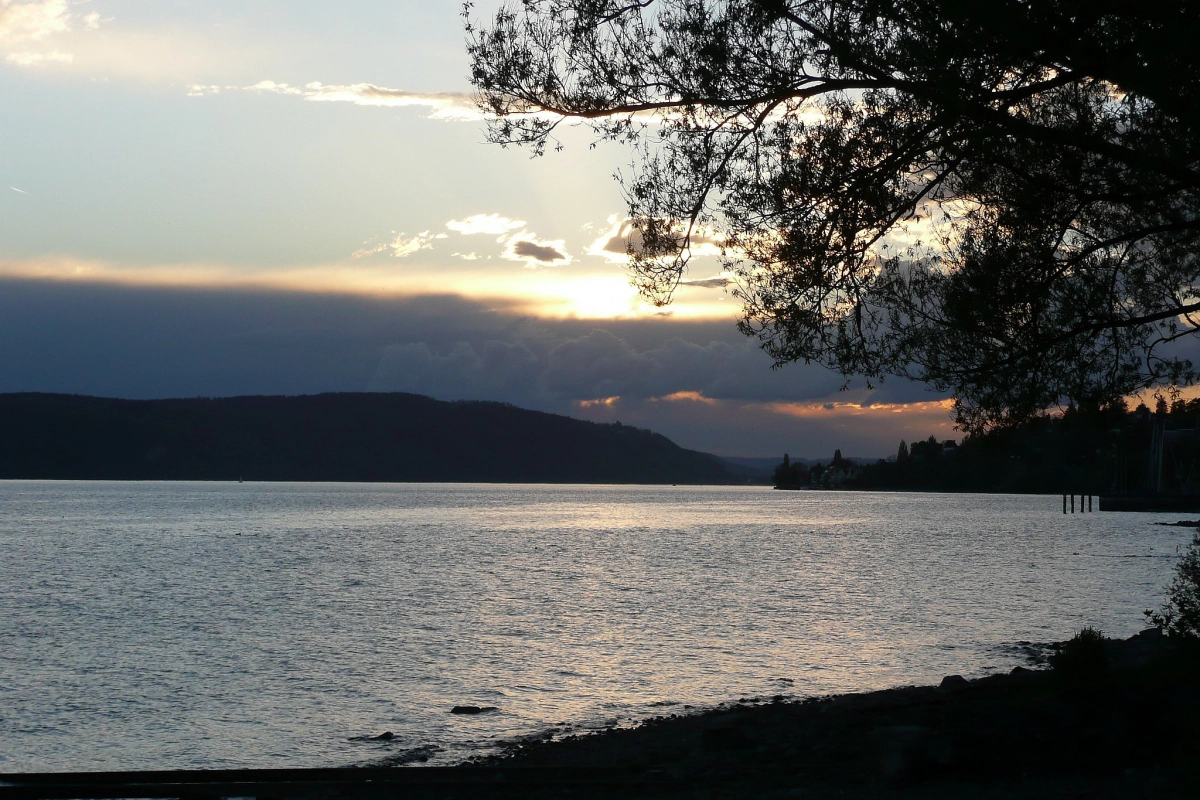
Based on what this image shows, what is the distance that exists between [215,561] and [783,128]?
59537 millimetres

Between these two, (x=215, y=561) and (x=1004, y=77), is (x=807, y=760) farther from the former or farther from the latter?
(x=215, y=561)

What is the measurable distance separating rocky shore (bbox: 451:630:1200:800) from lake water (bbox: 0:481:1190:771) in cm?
487

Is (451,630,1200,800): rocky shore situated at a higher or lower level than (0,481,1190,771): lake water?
higher

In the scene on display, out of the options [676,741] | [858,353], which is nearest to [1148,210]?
[858,353]

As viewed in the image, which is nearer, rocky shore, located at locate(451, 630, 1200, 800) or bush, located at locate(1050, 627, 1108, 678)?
rocky shore, located at locate(451, 630, 1200, 800)

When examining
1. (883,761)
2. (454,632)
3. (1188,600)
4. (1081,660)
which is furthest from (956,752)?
(454,632)

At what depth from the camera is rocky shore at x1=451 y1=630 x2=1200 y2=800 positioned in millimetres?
10820

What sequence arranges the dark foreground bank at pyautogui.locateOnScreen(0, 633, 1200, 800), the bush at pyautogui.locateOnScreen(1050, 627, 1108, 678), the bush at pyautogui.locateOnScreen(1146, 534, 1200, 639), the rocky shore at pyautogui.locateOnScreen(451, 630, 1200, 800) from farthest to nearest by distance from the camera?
the bush at pyautogui.locateOnScreen(1146, 534, 1200, 639) < the bush at pyautogui.locateOnScreen(1050, 627, 1108, 678) < the dark foreground bank at pyautogui.locateOnScreen(0, 633, 1200, 800) < the rocky shore at pyautogui.locateOnScreen(451, 630, 1200, 800)

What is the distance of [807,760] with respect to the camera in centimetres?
1334

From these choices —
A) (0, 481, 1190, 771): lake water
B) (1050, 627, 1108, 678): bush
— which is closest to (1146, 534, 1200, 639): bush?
(1050, 627, 1108, 678): bush

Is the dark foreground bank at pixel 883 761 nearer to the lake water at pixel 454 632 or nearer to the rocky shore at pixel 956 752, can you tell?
the rocky shore at pixel 956 752

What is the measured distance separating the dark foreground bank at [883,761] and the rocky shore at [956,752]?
0.07 ft

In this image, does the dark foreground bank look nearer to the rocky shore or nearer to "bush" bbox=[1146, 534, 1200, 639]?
the rocky shore

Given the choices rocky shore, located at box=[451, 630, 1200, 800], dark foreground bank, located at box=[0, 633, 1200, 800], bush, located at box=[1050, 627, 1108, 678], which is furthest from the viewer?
bush, located at box=[1050, 627, 1108, 678]
